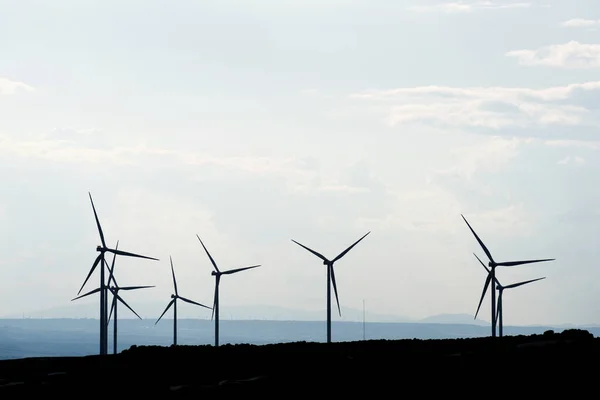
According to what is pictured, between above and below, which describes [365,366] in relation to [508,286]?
below

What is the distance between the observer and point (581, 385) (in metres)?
50.8

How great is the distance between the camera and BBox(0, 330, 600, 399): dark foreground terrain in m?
37.8

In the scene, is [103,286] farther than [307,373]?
Yes

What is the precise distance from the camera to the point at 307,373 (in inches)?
1623

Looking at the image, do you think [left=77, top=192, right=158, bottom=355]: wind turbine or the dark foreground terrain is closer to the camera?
the dark foreground terrain

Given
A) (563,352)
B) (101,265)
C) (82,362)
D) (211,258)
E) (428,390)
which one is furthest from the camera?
(211,258)

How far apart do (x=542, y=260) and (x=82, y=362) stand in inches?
2698

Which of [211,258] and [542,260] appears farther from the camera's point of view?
[211,258]

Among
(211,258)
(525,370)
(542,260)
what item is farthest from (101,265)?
(525,370)

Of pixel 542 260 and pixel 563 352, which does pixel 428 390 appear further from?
pixel 542 260

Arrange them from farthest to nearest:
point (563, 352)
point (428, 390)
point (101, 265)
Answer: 1. point (101, 265)
2. point (563, 352)
3. point (428, 390)

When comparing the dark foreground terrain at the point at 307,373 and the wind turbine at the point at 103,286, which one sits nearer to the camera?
the dark foreground terrain at the point at 307,373

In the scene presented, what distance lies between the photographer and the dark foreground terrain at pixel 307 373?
37781 millimetres

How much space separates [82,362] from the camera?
49.6 metres
